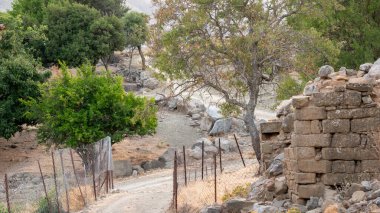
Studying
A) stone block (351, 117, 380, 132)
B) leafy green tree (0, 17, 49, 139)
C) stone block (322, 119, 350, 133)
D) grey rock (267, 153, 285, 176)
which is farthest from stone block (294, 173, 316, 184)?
leafy green tree (0, 17, 49, 139)

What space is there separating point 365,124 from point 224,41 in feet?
48.4

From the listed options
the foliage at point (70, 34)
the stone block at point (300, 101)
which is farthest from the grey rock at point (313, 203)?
the foliage at point (70, 34)

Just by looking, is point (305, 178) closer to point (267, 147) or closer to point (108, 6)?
point (267, 147)

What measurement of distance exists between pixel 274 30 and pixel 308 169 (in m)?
13.5

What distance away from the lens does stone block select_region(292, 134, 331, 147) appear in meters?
13.0

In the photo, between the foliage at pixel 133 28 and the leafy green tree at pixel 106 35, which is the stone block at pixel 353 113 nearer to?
the leafy green tree at pixel 106 35

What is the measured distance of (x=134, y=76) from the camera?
62.1 meters

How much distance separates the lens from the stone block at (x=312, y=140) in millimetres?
13016

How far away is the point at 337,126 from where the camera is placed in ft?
42.5

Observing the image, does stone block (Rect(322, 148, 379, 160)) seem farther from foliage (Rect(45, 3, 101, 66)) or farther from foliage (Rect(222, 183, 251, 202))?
foliage (Rect(45, 3, 101, 66))

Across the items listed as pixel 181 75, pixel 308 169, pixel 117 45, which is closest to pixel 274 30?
pixel 181 75

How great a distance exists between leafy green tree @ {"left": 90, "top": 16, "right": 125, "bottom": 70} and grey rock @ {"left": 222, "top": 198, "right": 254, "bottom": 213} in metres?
43.3

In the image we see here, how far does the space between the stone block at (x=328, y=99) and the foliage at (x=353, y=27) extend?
50.2 feet

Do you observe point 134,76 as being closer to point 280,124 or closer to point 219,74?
point 219,74
